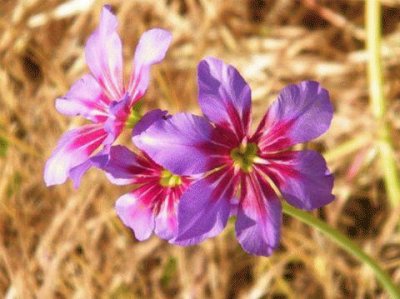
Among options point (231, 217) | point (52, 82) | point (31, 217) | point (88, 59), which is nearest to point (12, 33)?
point (52, 82)

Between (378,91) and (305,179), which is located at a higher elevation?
(305,179)

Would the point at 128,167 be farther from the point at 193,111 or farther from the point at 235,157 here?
the point at 193,111

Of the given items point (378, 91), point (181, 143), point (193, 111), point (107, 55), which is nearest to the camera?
point (181, 143)

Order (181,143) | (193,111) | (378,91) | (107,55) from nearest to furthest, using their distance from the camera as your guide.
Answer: (181,143), (107,55), (378,91), (193,111)

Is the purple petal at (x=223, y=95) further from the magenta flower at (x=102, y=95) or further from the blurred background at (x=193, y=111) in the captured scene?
the blurred background at (x=193, y=111)

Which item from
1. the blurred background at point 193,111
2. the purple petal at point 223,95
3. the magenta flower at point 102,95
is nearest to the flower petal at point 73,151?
the magenta flower at point 102,95

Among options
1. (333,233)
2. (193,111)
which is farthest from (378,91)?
(333,233)
